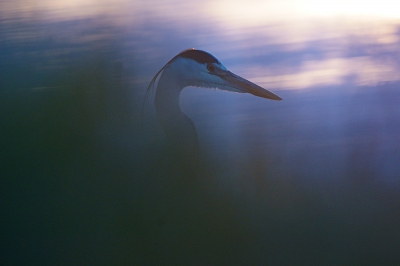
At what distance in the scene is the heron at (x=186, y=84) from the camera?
1893 millimetres

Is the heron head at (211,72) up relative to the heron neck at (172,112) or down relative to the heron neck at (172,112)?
up

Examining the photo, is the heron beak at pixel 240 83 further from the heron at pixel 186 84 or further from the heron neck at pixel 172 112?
the heron neck at pixel 172 112

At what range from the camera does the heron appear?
74.5 inches

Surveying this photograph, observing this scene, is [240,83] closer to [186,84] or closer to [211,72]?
[211,72]

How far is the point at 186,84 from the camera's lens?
194cm

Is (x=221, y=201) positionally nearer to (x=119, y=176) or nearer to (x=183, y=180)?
(x=183, y=180)

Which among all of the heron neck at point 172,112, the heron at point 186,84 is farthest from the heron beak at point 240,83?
the heron neck at point 172,112

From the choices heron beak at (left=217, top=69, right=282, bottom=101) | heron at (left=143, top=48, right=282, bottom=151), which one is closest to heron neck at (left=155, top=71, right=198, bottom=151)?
heron at (left=143, top=48, right=282, bottom=151)

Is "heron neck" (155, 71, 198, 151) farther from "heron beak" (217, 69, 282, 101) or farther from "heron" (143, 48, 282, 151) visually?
"heron beak" (217, 69, 282, 101)

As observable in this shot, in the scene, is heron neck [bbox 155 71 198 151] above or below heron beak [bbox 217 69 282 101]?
below

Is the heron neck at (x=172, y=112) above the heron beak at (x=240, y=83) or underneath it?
underneath

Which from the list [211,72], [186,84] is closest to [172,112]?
[186,84]

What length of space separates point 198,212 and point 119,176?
0.38 metres

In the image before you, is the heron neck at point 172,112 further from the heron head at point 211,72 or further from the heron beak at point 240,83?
the heron beak at point 240,83
